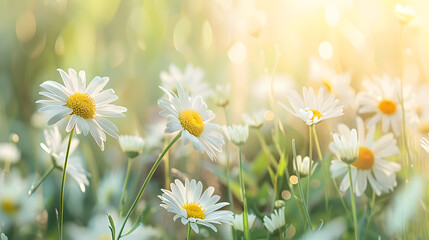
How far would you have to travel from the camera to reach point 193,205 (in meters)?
0.34

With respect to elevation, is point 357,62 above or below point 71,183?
above

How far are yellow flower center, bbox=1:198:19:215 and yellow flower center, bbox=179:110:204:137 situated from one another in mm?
329

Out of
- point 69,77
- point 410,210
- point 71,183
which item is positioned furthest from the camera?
point 71,183

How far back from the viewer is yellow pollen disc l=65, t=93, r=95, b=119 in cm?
32

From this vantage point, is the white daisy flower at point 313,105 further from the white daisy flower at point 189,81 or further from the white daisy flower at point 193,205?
the white daisy flower at point 189,81

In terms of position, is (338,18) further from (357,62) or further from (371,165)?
(371,165)

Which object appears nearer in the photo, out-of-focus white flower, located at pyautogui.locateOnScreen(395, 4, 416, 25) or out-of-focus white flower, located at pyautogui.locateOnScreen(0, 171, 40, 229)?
out-of-focus white flower, located at pyautogui.locateOnScreen(395, 4, 416, 25)

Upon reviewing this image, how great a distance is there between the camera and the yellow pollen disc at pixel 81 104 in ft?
1.05

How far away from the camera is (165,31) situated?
0.97m

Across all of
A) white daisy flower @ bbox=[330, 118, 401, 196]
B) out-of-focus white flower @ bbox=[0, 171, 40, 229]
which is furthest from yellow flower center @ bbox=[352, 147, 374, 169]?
out-of-focus white flower @ bbox=[0, 171, 40, 229]

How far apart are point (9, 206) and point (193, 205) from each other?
0.33 meters

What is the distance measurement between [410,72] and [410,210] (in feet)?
1.22

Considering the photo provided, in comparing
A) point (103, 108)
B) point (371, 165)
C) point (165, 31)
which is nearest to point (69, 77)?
point (103, 108)

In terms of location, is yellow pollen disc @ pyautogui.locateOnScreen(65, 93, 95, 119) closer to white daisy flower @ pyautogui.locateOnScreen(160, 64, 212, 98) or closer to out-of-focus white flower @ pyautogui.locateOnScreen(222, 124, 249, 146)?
out-of-focus white flower @ pyautogui.locateOnScreen(222, 124, 249, 146)
